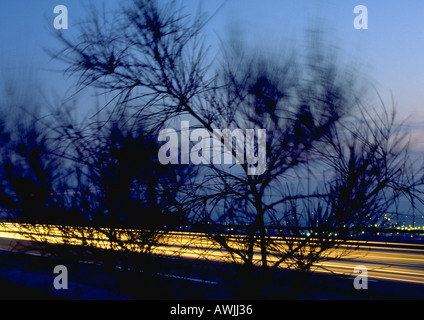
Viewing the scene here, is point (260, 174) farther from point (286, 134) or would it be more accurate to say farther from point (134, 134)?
point (134, 134)

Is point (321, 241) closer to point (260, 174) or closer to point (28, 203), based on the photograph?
point (260, 174)

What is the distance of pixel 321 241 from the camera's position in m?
2.89

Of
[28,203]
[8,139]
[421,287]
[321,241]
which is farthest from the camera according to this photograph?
[421,287]

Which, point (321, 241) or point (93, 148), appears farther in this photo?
point (93, 148)

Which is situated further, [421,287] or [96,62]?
[421,287]

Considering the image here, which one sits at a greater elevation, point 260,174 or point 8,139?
point 8,139

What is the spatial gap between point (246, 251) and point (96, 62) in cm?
207

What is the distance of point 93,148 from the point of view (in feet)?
11.5

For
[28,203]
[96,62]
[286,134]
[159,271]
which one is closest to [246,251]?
[159,271]
